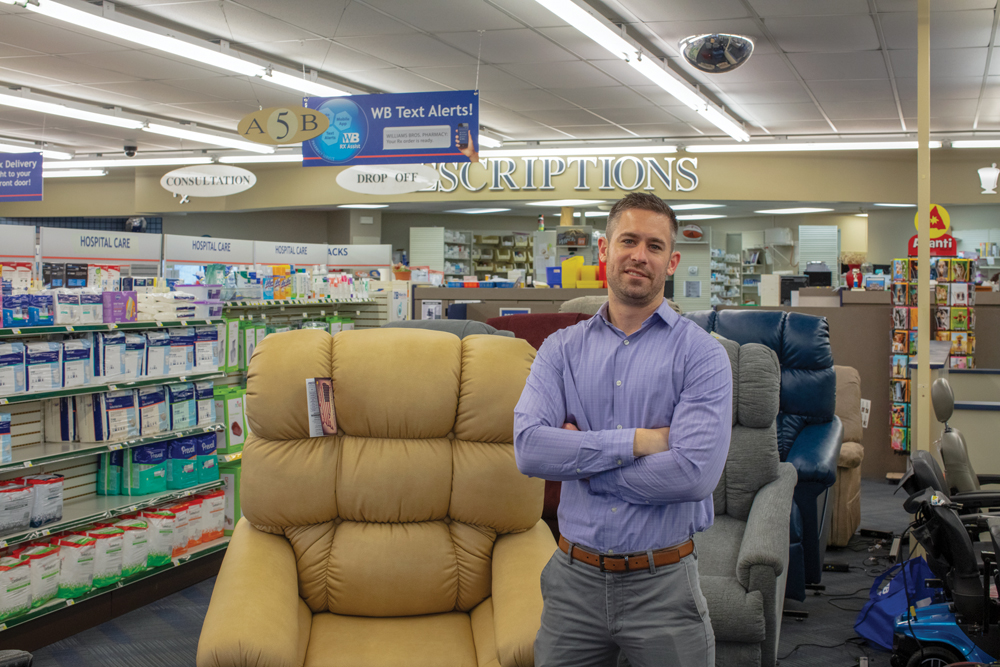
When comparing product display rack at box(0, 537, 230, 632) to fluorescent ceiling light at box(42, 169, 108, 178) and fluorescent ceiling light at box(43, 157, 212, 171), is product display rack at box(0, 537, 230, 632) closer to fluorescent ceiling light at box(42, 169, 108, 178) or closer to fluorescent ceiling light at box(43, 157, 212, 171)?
fluorescent ceiling light at box(43, 157, 212, 171)

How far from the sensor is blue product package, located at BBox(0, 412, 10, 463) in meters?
3.30

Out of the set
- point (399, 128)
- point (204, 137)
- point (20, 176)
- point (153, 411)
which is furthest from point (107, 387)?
point (204, 137)

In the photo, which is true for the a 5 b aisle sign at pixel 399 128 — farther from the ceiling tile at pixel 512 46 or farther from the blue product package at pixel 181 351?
the blue product package at pixel 181 351

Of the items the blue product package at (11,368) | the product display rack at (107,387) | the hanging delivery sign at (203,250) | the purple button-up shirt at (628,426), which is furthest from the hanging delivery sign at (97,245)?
the purple button-up shirt at (628,426)

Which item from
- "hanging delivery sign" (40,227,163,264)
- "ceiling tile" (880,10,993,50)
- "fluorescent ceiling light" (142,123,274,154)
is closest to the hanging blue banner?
"fluorescent ceiling light" (142,123,274,154)

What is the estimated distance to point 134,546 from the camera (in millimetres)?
3814

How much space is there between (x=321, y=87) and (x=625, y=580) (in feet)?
25.0

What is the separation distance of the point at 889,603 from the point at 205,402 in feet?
11.6

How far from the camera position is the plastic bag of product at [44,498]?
3.42 meters

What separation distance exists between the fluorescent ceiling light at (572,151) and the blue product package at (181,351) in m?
8.38

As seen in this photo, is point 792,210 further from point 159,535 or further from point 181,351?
point 159,535

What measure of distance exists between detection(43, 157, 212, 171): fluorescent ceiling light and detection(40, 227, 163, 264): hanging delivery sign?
14.4 ft

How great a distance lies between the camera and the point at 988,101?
9.15m

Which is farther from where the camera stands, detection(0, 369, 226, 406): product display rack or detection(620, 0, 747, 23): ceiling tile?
detection(620, 0, 747, 23): ceiling tile
